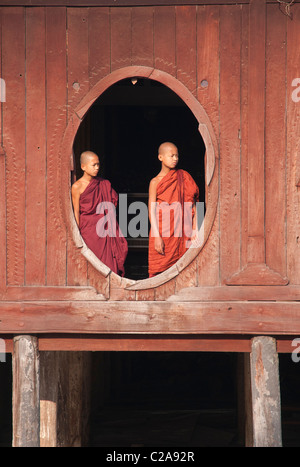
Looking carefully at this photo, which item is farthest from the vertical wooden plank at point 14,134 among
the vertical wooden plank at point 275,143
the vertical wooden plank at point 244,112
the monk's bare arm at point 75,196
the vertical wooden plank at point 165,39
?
the vertical wooden plank at point 275,143

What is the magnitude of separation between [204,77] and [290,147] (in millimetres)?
977

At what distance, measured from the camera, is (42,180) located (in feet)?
28.5

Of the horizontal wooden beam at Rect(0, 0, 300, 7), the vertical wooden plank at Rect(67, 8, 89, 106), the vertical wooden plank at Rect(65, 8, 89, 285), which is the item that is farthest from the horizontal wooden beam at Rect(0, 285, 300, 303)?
the horizontal wooden beam at Rect(0, 0, 300, 7)

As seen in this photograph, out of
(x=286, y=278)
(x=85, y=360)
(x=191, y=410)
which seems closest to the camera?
(x=286, y=278)

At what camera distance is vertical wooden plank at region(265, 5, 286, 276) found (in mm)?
8555

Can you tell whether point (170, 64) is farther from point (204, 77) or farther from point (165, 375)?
point (165, 375)

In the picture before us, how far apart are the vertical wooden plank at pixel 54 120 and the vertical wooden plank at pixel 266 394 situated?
1.86 metres

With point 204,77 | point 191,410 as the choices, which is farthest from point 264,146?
point 191,410

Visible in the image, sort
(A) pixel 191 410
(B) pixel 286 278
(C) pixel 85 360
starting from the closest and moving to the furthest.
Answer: (B) pixel 286 278 → (C) pixel 85 360 → (A) pixel 191 410

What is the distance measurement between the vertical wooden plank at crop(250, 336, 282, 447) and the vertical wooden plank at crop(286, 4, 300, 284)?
0.65m

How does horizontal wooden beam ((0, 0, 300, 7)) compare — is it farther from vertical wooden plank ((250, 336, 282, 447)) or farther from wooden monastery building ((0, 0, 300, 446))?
vertical wooden plank ((250, 336, 282, 447))

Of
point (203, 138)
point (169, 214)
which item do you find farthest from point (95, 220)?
point (203, 138)

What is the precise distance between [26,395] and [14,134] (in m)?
2.34

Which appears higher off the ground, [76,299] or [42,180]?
[42,180]
